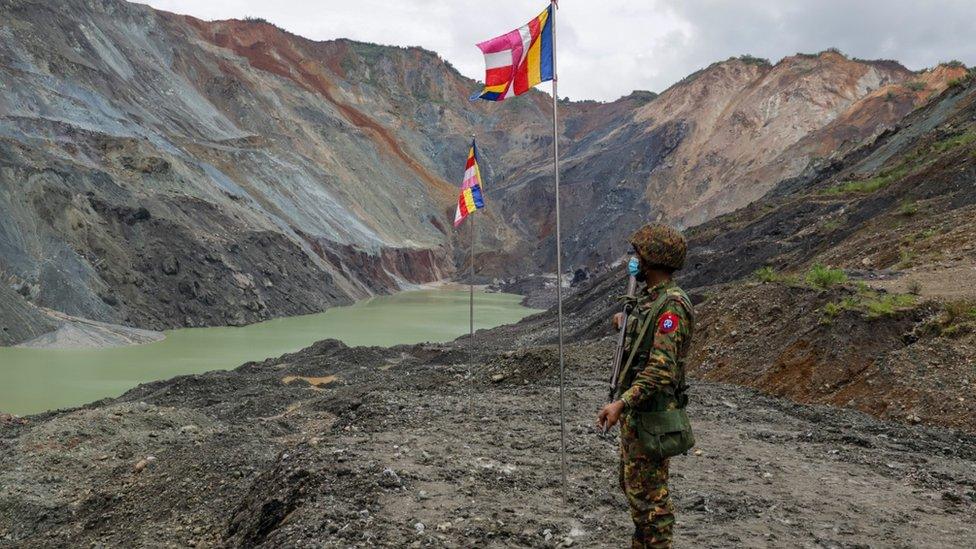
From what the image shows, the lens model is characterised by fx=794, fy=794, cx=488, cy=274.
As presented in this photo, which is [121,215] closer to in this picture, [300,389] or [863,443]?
[300,389]

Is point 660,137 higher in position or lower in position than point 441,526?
higher

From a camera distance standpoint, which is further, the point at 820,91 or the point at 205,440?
the point at 820,91

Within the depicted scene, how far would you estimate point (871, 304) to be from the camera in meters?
11.2

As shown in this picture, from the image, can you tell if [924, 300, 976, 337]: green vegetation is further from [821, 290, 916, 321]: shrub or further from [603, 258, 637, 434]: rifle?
[603, 258, 637, 434]: rifle

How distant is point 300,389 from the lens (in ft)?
53.2

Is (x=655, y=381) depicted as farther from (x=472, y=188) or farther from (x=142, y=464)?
(x=472, y=188)

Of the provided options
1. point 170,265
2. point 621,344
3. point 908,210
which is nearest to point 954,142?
point 908,210

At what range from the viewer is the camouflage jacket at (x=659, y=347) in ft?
13.1

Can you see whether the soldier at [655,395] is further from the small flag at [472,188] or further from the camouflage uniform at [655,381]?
the small flag at [472,188]

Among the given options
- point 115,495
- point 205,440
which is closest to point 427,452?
point 115,495

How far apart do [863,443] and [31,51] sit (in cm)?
4713

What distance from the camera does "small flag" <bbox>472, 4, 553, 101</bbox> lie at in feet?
24.0

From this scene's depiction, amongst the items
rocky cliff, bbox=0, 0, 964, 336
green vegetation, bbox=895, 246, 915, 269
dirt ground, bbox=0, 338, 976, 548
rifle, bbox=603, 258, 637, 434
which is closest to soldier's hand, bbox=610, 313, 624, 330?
rifle, bbox=603, 258, 637, 434

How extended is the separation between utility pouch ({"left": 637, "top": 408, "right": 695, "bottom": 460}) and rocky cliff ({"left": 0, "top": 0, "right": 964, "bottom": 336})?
28.5 metres
